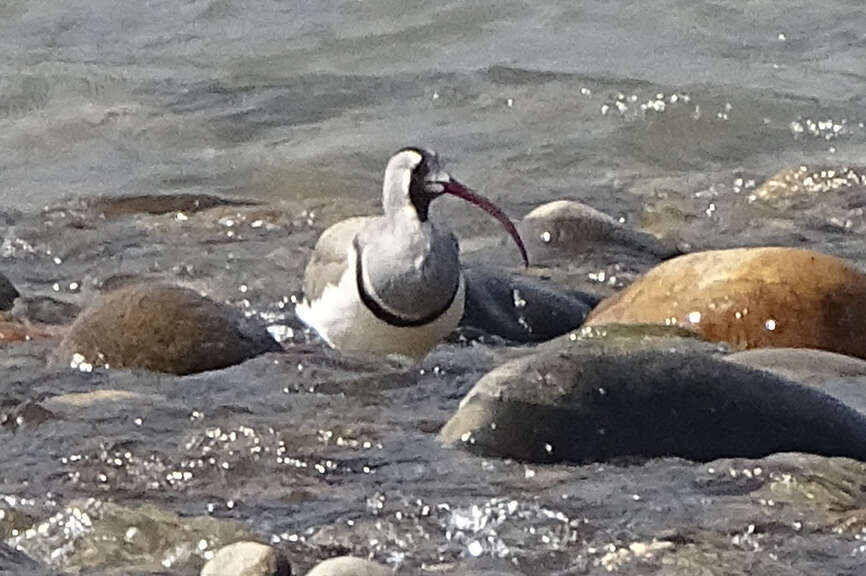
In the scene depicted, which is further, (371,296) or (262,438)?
(371,296)

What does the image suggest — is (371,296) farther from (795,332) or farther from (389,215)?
(795,332)

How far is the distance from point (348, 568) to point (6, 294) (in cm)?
390

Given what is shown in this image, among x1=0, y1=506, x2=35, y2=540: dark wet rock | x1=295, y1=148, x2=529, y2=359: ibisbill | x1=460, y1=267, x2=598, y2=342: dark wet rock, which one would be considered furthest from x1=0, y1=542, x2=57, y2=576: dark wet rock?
x1=460, y1=267, x2=598, y2=342: dark wet rock

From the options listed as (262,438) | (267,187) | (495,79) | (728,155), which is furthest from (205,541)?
(495,79)

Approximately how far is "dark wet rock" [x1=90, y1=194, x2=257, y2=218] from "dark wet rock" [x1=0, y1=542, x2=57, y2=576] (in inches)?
198

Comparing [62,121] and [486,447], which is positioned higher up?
[486,447]

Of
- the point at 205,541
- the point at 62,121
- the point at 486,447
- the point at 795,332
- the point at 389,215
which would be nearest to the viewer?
the point at 205,541

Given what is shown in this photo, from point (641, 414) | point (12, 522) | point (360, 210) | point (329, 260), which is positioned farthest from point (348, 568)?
point (360, 210)

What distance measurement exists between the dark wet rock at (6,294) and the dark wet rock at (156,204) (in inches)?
67.0

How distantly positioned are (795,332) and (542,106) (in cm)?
533

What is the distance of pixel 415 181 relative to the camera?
23.9 ft

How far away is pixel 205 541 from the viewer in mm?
4934

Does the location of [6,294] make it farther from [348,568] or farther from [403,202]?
[348,568]

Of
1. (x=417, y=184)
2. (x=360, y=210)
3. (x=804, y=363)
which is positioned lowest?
(x=360, y=210)
